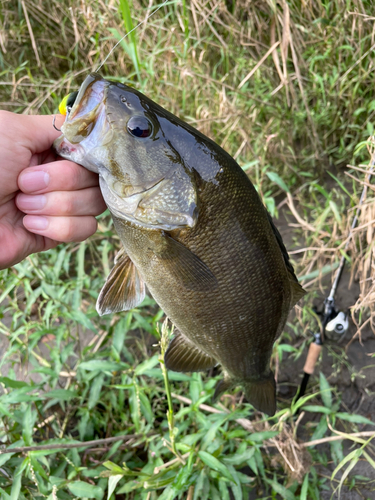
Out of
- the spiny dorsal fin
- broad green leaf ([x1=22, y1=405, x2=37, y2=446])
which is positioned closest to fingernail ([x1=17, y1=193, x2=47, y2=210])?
the spiny dorsal fin

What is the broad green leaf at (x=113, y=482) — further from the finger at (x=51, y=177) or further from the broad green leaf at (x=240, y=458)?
the finger at (x=51, y=177)

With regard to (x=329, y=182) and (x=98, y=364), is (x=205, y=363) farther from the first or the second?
(x=329, y=182)

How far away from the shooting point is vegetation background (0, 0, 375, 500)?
183cm

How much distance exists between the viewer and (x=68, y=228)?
144 centimetres

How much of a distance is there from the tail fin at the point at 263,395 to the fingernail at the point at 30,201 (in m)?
1.15

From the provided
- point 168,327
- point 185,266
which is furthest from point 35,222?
point 168,327

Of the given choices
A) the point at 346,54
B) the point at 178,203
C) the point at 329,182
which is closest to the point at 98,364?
the point at 178,203

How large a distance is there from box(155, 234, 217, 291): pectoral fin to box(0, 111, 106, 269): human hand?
346 millimetres

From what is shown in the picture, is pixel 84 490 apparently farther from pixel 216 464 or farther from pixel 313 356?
pixel 313 356

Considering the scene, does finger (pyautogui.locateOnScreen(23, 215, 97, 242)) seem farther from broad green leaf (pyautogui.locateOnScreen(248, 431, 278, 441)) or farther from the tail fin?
broad green leaf (pyautogui.locateOnScreen(248, 431, 278, 441))

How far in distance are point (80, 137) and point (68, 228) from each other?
37 centimetres

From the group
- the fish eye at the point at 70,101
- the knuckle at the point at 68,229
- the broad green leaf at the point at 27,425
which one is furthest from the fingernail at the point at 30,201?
the broad green leaf at the point at 27,425

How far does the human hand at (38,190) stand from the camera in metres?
1.37

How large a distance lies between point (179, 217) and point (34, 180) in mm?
532
